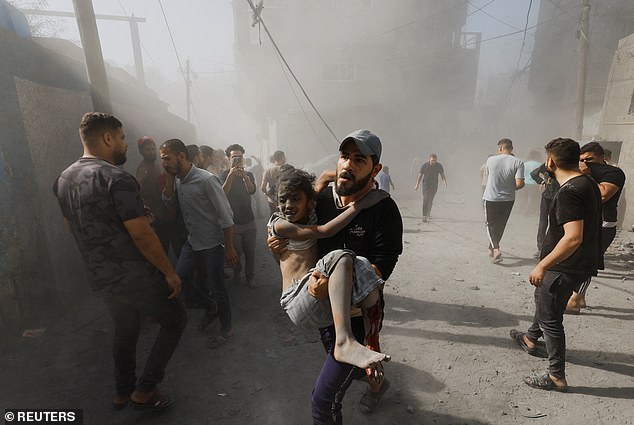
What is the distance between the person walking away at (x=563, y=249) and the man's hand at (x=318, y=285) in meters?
1.92

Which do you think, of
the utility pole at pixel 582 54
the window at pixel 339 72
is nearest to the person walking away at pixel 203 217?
the utility pole at pixel 582 54

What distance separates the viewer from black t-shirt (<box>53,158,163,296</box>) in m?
2.18

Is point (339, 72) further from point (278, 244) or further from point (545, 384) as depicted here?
point (278, 244)

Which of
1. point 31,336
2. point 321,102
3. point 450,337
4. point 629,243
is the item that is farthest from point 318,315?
point 321,102

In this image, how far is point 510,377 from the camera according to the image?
120 inches

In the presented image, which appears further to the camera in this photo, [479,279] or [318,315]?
[479,279]

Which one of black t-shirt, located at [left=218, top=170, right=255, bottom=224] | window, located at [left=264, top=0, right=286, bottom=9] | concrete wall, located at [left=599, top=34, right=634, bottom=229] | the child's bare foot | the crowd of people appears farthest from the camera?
window, located at [left=264, top=0, right=286, bottom=9]

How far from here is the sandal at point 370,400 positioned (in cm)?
261

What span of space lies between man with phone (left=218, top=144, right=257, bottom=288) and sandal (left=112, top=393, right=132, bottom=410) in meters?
2.43

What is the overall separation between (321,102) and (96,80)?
2019cm

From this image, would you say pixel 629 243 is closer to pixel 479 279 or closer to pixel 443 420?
pixel 479 279

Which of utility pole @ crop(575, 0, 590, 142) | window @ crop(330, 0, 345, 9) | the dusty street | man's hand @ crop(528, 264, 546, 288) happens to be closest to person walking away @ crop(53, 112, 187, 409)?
A: the dusty street

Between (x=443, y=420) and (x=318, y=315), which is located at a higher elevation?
(x=318, y=315)

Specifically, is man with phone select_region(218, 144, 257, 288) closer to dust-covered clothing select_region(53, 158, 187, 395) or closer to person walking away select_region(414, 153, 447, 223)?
dust-covered clothing select_region(53, 158, 187, 395)
